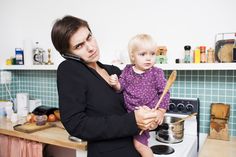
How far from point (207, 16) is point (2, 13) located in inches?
80.3

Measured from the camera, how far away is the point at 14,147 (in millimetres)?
1979

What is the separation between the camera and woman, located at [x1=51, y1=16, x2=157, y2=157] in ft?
2.96

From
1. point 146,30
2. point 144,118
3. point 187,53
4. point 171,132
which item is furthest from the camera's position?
point 146,30

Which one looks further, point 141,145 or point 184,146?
point 184,146

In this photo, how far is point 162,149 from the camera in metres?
1.48

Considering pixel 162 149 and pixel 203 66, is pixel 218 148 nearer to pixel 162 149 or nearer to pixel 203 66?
pixel 162 149

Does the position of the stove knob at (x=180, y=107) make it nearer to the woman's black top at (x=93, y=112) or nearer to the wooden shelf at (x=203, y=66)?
the wooden shelf at (x=203, y=66)

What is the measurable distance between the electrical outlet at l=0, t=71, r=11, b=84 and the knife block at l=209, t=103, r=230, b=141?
2.04 m

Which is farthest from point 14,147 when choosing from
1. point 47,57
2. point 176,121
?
point 176,121

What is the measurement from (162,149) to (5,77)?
1.85m

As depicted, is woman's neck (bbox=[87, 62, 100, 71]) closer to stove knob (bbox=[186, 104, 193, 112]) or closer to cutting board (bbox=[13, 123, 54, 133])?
stove knob (bbox=[186, 104, 193, 112])

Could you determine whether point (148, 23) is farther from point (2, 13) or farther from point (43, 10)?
point (2, 13)

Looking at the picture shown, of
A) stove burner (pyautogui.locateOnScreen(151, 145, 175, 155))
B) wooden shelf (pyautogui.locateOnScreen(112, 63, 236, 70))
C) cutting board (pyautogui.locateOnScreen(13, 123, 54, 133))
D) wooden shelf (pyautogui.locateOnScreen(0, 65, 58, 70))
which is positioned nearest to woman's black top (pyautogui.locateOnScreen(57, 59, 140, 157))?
stove burner (pyautogui.locateOnScreen(151, 145, 175, 155))

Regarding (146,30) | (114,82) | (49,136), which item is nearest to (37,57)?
(49,136)
